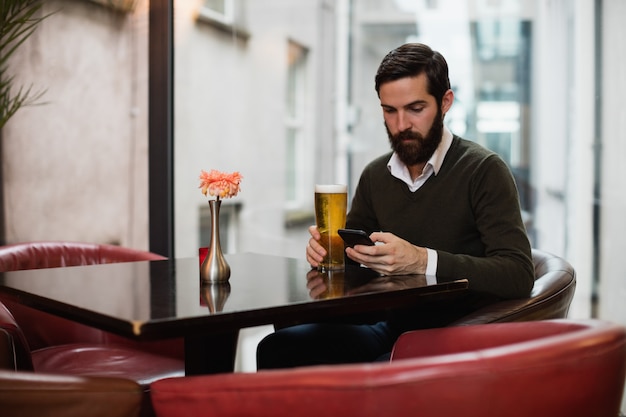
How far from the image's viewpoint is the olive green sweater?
1.93m

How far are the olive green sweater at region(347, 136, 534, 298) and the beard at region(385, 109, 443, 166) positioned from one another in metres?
0.06

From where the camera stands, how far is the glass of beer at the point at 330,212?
2010 mm

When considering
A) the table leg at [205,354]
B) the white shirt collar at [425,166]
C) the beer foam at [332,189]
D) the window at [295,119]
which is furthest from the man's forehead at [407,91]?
the window at [295,119]

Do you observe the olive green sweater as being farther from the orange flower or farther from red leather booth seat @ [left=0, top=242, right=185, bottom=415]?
red leather booth seat @ [left=0, top=242, right=185, bottom=415]

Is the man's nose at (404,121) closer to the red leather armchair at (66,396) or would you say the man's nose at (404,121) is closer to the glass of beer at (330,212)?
the glass of beer at (330,212)

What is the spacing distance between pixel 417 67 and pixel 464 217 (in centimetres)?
46

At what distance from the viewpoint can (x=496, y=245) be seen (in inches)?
79.0

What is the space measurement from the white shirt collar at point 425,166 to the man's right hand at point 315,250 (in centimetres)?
40

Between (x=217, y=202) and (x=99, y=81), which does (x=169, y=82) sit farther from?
(x=217, y=202)

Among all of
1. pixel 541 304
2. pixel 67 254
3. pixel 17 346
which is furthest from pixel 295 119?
pixel 17 346

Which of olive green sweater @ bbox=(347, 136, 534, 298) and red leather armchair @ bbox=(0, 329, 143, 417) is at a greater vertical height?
olive green sweater @ bbox=(347, 136, 534, 298)

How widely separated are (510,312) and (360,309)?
0.44 m

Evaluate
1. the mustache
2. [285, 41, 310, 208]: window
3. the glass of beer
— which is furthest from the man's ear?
[285, 41, 310, 208]: window

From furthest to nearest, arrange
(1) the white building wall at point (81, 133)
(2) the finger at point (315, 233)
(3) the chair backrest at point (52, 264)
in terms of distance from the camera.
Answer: (1) the white building wall at point (81, 133), (3) the chair backrest at point (52, 264), (2) the finger at point (315, 233)
